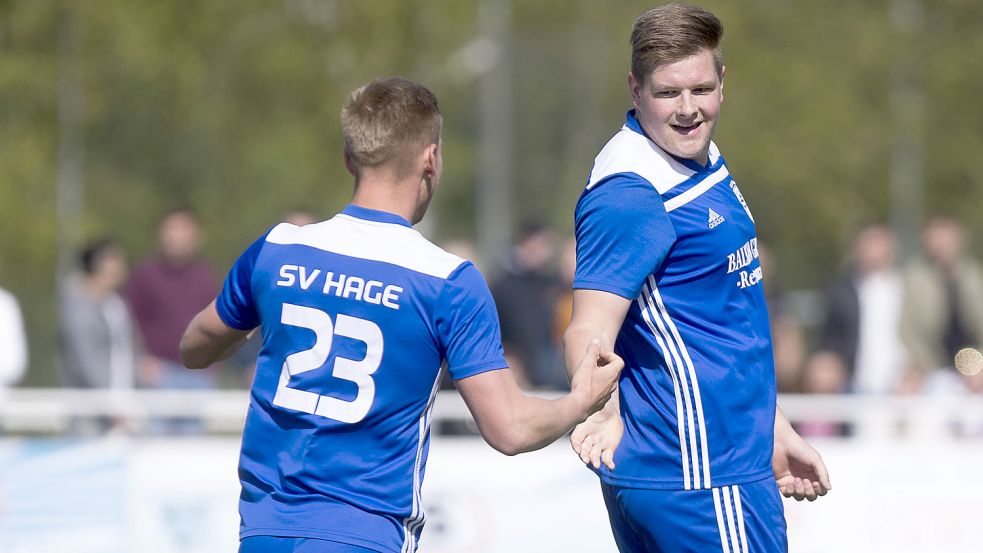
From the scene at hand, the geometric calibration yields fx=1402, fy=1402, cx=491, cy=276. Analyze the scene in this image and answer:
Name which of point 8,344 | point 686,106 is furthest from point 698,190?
point 8,344

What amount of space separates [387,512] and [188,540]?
5.11 m

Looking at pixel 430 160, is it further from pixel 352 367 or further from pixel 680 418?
pixel 680 418

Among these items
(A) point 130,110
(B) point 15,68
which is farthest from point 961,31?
(B) point 15,68

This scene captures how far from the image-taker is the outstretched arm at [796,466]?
4.05 m

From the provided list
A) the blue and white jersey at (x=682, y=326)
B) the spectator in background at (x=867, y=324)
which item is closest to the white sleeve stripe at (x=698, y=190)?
the blue and white jersey at (x=682, y=326)

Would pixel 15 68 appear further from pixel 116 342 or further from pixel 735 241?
pixel 735 241

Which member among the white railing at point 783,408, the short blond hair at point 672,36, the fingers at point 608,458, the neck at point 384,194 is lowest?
the white railing at point 783,408

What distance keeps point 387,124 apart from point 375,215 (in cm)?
24

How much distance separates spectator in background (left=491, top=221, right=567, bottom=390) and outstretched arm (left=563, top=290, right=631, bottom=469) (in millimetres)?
6178

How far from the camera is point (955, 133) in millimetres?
26109

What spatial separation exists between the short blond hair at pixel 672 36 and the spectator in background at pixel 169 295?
667 centimetres

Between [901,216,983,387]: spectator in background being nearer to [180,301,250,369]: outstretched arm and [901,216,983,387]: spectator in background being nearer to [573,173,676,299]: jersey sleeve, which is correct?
[573,173,676,299]: jersey sleeve

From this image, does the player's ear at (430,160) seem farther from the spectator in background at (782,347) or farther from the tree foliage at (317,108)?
the tree foliage at (317,108)

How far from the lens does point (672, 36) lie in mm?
3723
